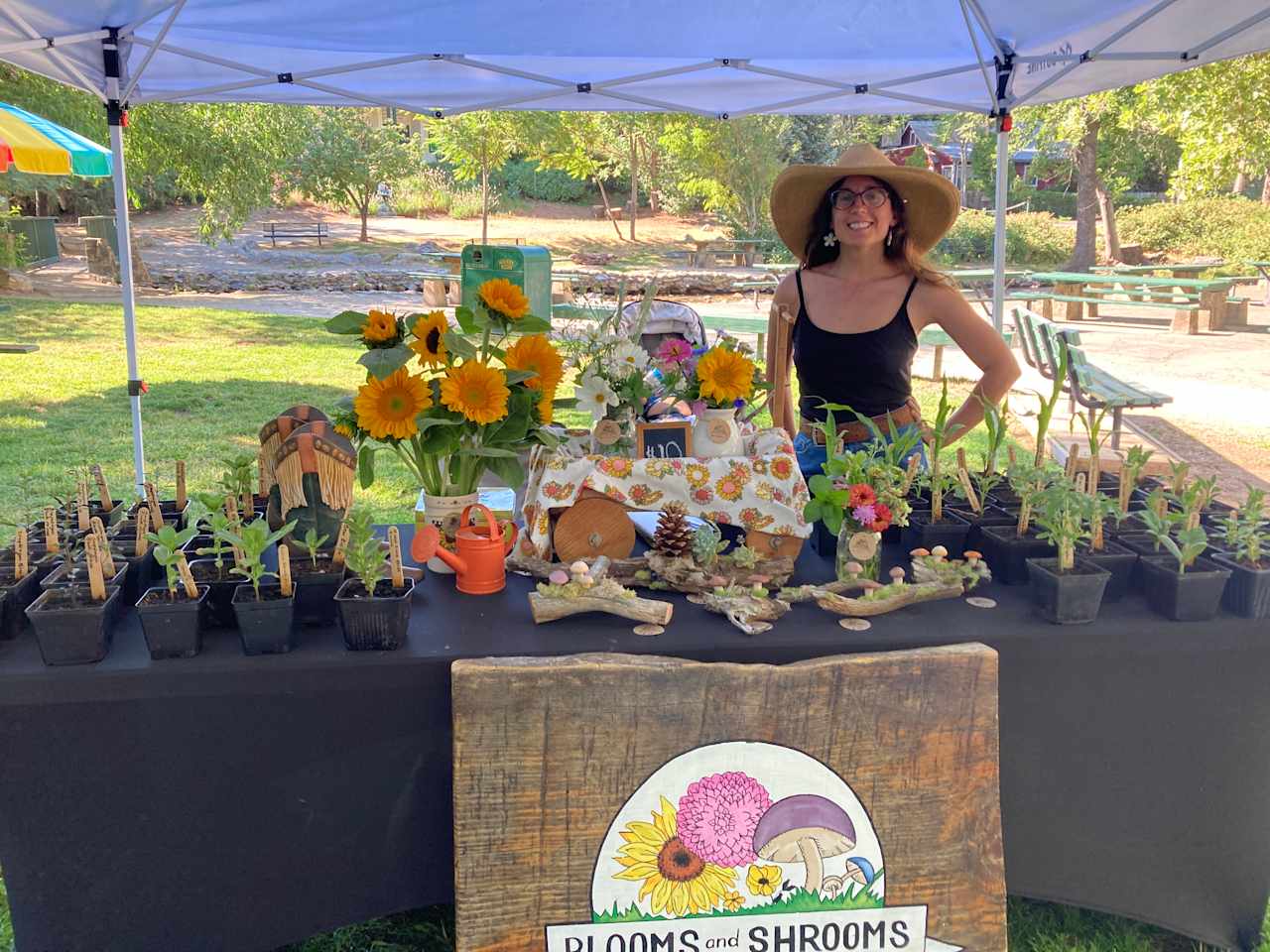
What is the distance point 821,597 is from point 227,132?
968cm

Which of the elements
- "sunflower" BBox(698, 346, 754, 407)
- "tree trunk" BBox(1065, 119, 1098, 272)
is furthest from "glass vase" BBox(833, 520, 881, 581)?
"tree trunk" BBox(1065, 119, 1098, 272)

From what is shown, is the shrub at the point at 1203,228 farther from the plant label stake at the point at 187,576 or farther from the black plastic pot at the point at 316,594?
the plant label stake at the point at 187,576

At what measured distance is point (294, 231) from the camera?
22359mm

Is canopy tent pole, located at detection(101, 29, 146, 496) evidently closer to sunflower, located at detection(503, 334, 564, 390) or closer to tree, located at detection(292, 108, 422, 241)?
sunflower, located at detection(503, 334, 564, 390)

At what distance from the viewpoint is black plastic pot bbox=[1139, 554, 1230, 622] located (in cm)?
175

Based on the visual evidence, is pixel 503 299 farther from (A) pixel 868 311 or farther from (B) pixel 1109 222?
(B) pixel 1109 222

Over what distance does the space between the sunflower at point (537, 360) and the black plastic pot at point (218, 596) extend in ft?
1.95

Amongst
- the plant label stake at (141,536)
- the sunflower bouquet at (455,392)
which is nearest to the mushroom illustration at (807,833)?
the sunflower bouquet at (455,392)

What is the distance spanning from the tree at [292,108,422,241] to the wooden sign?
2046 cm

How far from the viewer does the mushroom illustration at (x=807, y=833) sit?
162 centimetres

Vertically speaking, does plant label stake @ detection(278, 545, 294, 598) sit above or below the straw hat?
below

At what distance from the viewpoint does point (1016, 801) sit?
1.83 meters

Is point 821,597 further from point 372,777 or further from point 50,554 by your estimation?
point 50,554

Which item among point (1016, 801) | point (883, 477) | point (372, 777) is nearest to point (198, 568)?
point (372, 777)
